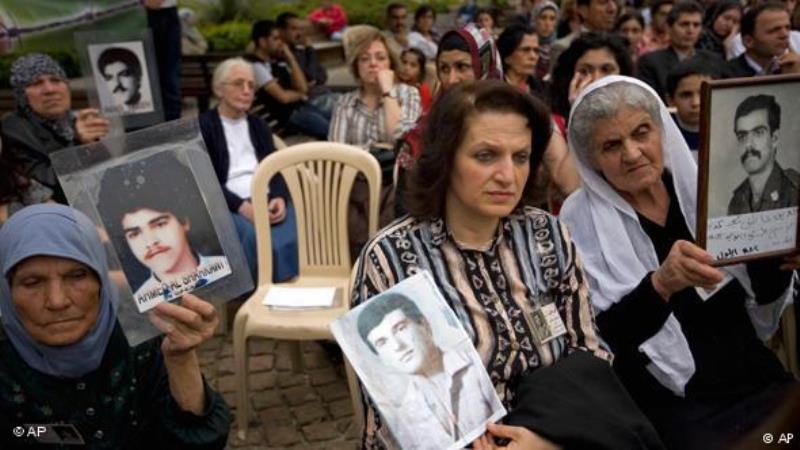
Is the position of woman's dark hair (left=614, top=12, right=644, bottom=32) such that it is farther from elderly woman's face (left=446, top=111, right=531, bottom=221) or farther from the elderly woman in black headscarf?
elderly woman's face (left=446, top=111, right=531, bottom=221)

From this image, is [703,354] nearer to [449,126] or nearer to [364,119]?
[449,126]

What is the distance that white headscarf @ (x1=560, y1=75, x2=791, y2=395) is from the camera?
A: 2.45 metres

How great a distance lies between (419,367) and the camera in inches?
71.9

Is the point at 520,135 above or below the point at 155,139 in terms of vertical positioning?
below

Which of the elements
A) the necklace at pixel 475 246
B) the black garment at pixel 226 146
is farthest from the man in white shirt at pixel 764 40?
the necklace at pixel 475 246

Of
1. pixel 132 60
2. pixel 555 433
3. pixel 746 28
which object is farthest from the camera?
pixel 746 28

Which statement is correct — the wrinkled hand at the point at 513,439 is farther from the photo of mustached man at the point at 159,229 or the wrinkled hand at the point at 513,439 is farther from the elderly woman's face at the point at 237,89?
the elderly woman's face at the point at 237,89

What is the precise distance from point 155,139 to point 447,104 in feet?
2.75

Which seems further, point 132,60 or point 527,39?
point 527,39

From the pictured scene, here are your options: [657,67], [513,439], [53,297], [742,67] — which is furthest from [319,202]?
[657,67]

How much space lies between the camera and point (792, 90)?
2.15 meters

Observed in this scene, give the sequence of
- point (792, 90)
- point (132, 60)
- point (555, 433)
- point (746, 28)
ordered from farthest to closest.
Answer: point (746, 28)
point (132, 60)
point (792, 90)
point (555, 433)

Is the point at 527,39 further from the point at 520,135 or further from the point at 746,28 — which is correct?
the point at 520,135

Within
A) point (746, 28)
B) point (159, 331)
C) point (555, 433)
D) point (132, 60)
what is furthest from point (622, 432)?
point (746, 28)
